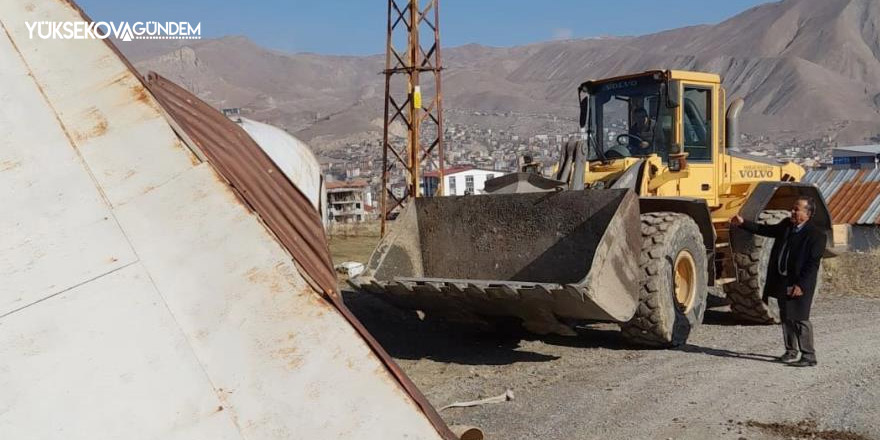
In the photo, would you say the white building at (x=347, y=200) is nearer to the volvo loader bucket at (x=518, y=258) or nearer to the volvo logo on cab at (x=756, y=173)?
the volvo logo on cab at (x=756, y=173)

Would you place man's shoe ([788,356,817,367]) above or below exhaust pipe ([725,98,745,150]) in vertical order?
below

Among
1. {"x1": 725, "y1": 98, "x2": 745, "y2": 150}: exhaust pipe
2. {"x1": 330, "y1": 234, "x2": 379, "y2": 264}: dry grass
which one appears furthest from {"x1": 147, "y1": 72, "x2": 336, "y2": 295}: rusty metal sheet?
{"x1": 330, "y1": 234, "x2": 379, "y2": 264}: dry grass

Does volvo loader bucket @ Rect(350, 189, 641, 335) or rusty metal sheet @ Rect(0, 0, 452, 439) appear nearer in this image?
rusty metal sheet @ Rect(0, 0, 452, 439)

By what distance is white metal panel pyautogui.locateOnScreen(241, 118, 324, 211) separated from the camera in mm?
10164

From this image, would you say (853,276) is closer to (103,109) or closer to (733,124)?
(733,124)

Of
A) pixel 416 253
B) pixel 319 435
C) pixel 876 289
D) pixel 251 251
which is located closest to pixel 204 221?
pixel 251 251

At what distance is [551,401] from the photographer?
6141 millimetres

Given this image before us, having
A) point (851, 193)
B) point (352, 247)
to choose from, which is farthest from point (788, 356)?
point (851, 193)

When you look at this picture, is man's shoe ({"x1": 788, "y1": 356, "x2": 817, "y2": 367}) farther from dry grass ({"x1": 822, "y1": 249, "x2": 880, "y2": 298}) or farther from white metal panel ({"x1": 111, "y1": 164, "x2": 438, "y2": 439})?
dry grass ({"x1": 822, "y1": 249, "x2": 880, "y2": 298})

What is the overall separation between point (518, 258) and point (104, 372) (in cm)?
513

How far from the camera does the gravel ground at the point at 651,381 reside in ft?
17.8

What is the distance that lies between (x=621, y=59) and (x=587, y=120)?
159m

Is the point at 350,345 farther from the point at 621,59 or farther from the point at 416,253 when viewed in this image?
the point at 621,59

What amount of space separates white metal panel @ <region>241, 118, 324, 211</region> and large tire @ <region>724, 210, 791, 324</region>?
4938mm
